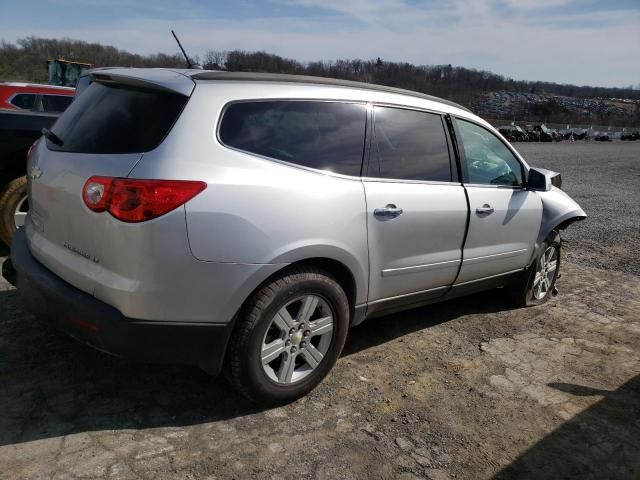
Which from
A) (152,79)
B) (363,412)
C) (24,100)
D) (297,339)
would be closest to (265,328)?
(297,339)

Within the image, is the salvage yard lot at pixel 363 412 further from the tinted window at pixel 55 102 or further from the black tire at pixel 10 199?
the tinted window at pixel 55 102

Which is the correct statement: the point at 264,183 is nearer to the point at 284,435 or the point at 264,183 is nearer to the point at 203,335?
the point at 203,335

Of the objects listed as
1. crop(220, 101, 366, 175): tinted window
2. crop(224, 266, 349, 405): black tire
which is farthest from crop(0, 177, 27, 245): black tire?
crop(224, 266, 349, 405): black tire

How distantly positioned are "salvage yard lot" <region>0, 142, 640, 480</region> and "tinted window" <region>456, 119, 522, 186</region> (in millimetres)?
1230

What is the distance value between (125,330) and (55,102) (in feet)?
21.9

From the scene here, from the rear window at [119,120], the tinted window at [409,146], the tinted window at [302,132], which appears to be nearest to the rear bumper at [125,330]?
the rear window at [119,120]

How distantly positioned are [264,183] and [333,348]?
1.11 metres

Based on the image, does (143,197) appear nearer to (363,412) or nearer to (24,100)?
(363,412)

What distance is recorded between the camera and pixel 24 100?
818cm

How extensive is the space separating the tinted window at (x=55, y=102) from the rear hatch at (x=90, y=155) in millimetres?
5371

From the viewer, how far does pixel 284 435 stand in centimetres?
285

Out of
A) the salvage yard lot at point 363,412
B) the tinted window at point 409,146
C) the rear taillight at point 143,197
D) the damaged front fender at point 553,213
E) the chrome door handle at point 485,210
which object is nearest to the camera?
the rear taillight at point 143,197

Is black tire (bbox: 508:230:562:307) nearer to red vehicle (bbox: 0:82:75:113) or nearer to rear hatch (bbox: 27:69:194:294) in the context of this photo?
rear hatch (bbox: 27:69:194:294)

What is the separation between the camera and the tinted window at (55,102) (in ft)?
25.9
